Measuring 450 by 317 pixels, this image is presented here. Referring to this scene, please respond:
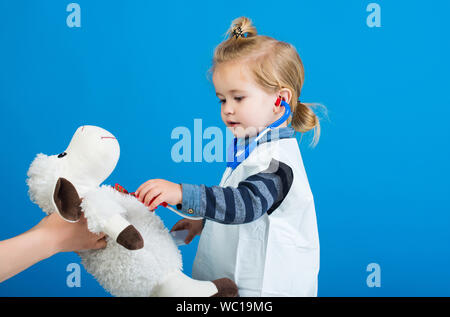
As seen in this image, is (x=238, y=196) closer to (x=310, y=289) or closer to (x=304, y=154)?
(x=310, y=289)

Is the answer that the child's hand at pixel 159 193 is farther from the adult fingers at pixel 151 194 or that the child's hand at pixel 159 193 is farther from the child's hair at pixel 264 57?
the child's hair at pixel 264 57

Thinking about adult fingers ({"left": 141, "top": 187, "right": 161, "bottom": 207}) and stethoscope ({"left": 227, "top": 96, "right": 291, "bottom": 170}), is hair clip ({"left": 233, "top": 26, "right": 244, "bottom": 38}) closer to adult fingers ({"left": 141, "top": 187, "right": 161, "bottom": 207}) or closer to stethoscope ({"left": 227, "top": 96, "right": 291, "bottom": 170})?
stethoscope ({"left": 227, "top": 96, "right": 291, "bottom": 170})

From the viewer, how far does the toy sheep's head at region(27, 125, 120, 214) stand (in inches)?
36.6

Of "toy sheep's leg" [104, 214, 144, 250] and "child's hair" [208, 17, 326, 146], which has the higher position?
"child's hair" [208, 17, 326, 146]

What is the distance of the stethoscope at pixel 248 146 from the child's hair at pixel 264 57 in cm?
4

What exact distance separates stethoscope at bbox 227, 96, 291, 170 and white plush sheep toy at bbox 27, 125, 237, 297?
0.28 meters

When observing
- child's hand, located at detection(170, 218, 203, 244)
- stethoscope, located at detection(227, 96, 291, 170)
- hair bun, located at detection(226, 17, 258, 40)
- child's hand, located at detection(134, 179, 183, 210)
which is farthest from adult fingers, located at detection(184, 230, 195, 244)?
hair bun, located at detection(226, 17, 258, 40)

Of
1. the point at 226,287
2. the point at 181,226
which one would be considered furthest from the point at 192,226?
the point at 226,287

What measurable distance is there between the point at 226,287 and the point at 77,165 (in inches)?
16.0

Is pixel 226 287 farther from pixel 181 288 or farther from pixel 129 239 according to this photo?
pixel 129 239

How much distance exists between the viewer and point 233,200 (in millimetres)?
952

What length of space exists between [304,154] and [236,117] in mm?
1180

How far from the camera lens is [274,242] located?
1064 millimetres
